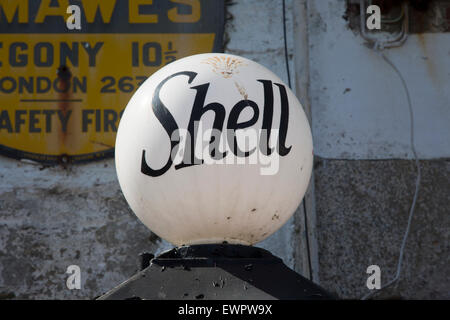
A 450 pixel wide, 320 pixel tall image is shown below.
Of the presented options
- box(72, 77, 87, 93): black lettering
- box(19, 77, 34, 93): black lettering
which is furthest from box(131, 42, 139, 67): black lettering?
box(19, 77, 34, 93): black lettering

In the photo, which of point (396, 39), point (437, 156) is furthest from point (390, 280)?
point (396, 39)

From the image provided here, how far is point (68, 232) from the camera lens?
12.3ft

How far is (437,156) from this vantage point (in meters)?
3.90

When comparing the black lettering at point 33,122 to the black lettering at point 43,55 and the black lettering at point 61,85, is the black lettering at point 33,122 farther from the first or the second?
the black lettering at point 43,55

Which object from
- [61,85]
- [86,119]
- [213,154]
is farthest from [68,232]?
[213,154]

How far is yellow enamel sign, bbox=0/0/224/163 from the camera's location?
3.85m

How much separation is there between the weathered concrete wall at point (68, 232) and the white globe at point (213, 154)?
4.84 ft

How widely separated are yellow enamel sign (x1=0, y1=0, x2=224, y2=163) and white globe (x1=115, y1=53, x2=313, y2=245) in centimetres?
162

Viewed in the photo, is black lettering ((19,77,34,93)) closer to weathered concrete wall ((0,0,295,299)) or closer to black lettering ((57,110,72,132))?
black lettering ((57,110,72,132))

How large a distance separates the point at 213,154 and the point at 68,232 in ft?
6.35

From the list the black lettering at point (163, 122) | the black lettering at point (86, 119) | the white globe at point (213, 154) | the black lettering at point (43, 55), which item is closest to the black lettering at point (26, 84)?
the black lettering at point (43, 55)

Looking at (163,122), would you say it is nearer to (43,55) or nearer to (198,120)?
(198,120)

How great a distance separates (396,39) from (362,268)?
4.73ft

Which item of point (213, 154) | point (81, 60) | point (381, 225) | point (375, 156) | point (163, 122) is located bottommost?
point (381, 225)
